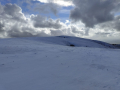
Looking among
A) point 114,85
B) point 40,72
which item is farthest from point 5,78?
point 114,85

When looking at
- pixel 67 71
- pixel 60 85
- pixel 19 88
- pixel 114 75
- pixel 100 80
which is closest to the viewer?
pixel 19 88

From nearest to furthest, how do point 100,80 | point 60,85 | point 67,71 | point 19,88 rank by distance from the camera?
point 19,88 → point 60,85 → point 100,80 → point 67,71

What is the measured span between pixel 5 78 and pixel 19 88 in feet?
6.35

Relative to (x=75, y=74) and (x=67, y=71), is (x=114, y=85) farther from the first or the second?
(x=67, y=71)

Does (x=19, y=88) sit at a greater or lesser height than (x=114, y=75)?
lesser

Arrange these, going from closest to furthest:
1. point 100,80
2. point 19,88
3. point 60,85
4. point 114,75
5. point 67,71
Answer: point 19,88 → point 60,85 → point 100,80 → point 114,75 → point 67,71

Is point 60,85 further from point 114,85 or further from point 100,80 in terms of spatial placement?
point 114,85

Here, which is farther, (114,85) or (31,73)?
(31,73)

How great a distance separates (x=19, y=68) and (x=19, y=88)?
10.9 feet

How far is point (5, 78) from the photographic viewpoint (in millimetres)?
7484

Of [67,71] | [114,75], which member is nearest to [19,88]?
[67,71]

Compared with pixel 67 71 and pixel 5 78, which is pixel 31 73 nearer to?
pixel 5 78

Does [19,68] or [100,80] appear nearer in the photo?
[100,80]

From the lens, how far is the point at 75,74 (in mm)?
8414
